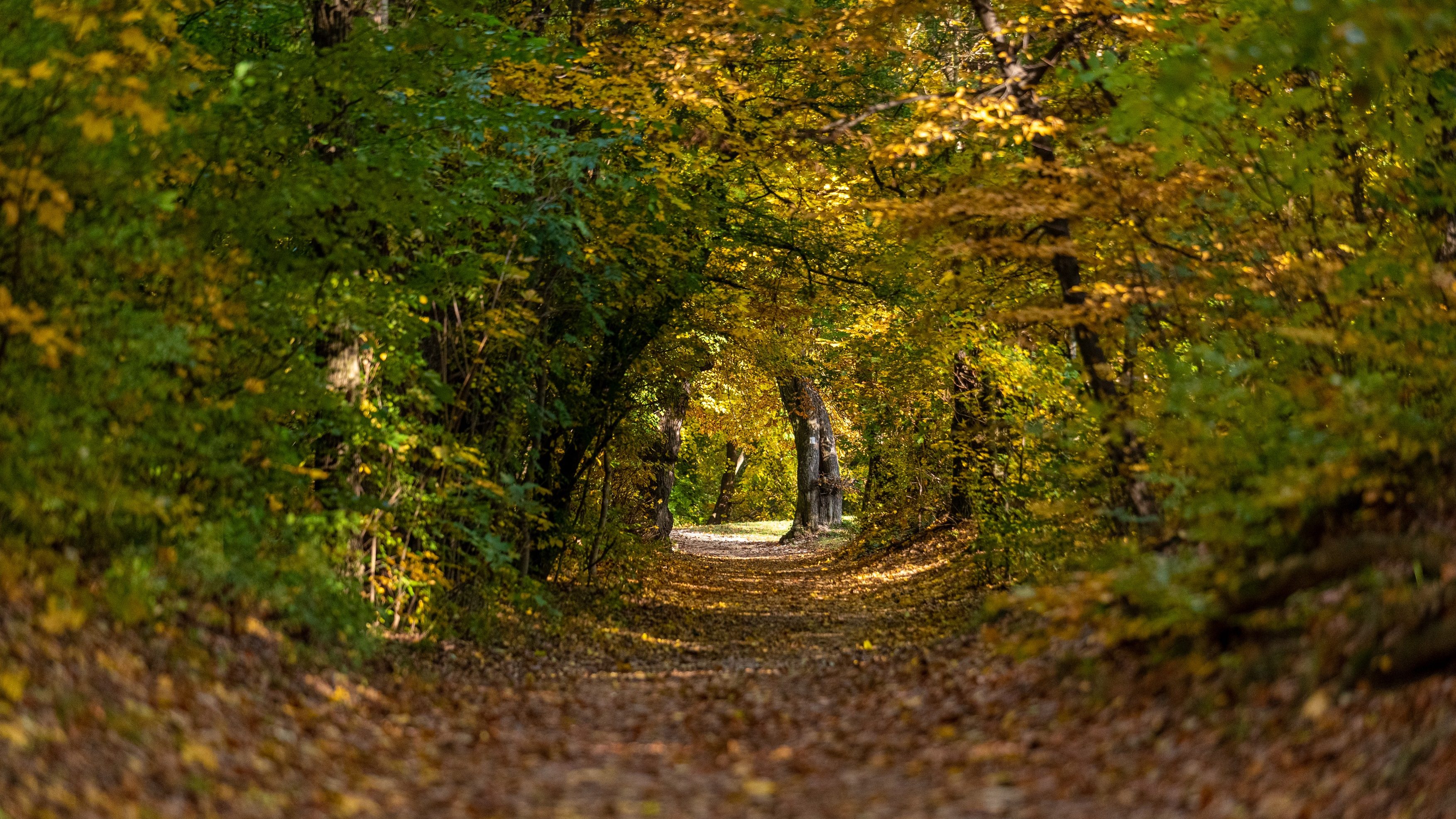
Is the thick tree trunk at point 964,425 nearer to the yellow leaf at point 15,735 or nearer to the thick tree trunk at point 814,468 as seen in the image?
Result: the thick tree trunk at point 814,468

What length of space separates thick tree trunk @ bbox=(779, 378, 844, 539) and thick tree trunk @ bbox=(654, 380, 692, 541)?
3.73 meters

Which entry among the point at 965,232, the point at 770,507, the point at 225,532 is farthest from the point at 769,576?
the point at 770,507

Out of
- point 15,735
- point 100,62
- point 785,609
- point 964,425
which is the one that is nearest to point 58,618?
point 15,735

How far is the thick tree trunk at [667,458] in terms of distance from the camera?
26656mm

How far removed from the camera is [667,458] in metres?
27.0

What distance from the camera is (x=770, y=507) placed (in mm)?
57656

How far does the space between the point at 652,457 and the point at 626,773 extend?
2134cm

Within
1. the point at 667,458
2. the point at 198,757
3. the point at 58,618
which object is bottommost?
the point at 198,757

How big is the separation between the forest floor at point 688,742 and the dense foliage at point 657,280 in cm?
43

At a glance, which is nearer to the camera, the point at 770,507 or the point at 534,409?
the point at 534,409

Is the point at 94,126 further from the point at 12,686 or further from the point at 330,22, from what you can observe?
the point at 330,22

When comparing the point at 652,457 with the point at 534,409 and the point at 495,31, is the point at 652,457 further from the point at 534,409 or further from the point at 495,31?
the point at 495,31

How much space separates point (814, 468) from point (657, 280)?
16933 mm

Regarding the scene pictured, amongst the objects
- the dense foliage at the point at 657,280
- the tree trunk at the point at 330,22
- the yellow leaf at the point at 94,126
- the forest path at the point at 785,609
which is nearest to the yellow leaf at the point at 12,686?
the dense foliage at the point at 657,280
